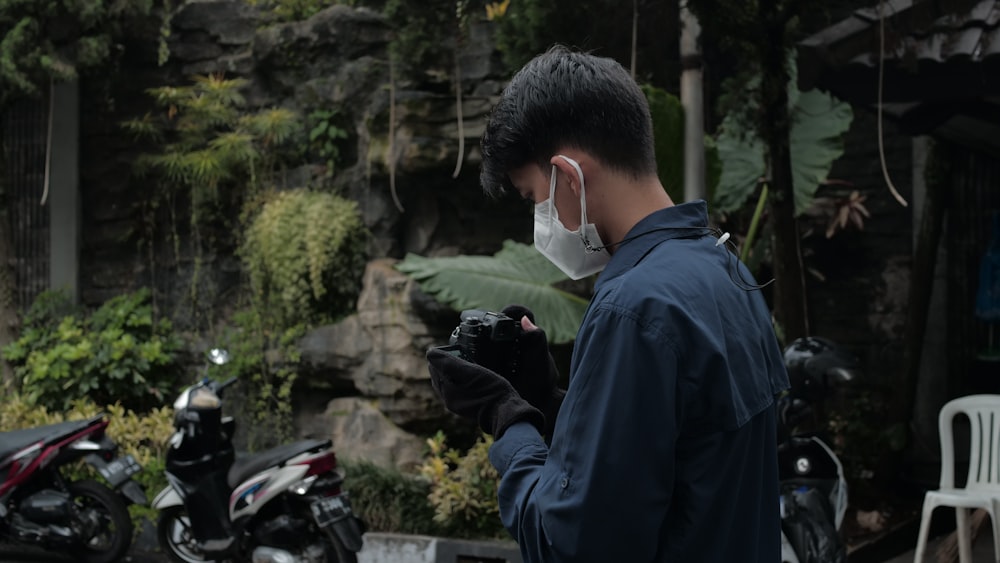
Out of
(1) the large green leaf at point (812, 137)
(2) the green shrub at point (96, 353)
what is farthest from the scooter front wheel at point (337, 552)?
(2) the green shrub at point (96, 353)

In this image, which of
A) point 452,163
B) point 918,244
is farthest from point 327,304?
point 918,244

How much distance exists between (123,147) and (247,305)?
78.6 inches

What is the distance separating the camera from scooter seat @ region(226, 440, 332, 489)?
19.4 ft

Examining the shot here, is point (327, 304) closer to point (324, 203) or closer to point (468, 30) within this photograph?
point (324, 203)

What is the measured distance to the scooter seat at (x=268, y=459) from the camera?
5926mm

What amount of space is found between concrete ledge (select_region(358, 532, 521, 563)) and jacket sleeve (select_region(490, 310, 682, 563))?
4231 mm

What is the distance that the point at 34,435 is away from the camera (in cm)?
677

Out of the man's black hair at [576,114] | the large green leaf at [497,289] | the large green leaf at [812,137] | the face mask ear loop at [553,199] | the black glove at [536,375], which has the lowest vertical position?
the large green leaf at [497,289]

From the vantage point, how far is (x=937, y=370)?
789 cm

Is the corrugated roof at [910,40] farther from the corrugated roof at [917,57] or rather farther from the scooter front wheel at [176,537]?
the scooter front wheel at [176,537]

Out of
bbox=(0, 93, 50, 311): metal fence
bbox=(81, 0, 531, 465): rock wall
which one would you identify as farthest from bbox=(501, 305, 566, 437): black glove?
bbox=(0, 93, 50, 311): metal fence

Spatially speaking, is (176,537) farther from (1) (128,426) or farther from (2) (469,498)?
(1) (128,426)

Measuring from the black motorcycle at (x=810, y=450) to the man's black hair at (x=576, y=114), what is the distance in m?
3.11

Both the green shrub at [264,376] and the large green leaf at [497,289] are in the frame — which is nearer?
the large green leaf at [497,289]
